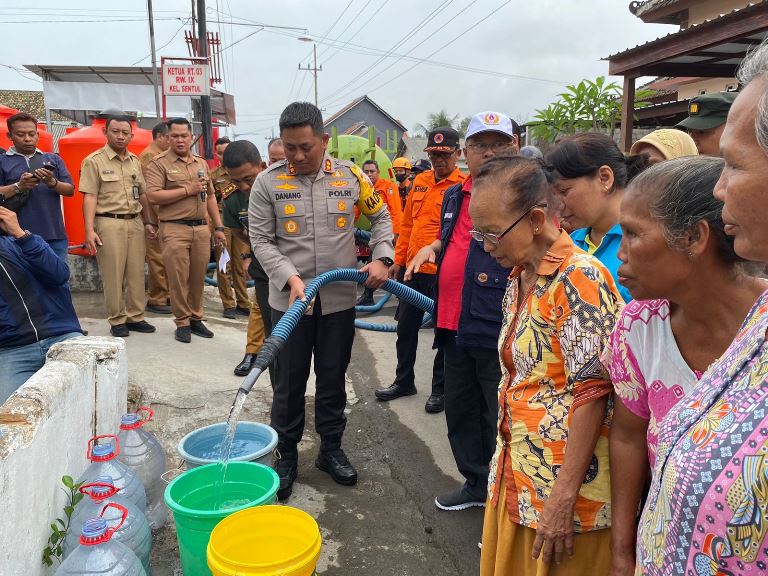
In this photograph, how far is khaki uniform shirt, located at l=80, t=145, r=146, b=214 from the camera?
5.55m

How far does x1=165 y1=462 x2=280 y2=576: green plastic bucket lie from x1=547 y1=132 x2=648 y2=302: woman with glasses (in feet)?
5.56

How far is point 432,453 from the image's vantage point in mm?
3938

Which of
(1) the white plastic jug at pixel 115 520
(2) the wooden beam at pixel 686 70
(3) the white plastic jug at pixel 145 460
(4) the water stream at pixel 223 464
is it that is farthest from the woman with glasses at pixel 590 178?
(2) the wooden beam at pixel 686 70

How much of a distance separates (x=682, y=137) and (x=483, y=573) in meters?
2.02

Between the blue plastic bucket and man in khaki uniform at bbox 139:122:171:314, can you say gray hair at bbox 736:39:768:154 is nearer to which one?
the blue plastic bucket

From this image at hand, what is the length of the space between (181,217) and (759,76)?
533 cm

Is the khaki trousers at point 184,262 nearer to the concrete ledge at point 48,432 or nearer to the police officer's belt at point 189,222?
the police officer's belt at point 189,222

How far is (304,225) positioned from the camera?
3.35m

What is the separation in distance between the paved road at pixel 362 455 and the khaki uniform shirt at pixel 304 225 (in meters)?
1.14

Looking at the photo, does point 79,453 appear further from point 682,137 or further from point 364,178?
point 682,137

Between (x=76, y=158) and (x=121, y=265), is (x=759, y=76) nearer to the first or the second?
(x=121, y=265)

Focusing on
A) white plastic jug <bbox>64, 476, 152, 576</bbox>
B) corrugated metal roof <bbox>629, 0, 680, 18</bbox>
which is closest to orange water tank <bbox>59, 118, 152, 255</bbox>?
white plastic jug <bbox>64, 476, 152, 576</bbox>

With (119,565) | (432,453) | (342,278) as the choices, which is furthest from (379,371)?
(119,565)

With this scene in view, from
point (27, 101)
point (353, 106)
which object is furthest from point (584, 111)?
point (353, 106)
